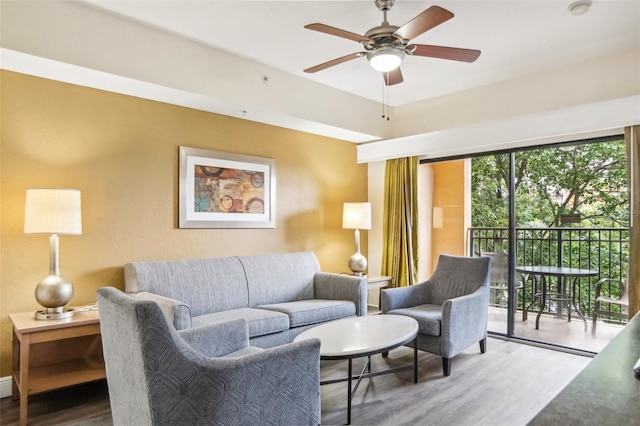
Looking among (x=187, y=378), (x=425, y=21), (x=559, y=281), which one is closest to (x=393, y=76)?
(x=425, y=21)

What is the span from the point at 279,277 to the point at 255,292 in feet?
1.05

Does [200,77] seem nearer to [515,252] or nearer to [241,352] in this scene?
[241,352]

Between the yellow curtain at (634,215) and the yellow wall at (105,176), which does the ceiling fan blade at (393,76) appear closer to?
the yellow wall at (105,176)

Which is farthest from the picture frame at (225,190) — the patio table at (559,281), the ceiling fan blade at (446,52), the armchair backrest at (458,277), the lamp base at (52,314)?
the patio table at (559,281)

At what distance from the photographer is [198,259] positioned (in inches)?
145

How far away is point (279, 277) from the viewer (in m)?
3.99

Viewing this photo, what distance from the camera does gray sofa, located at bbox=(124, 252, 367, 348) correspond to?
10.4ft

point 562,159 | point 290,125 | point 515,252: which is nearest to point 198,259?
point 290,125

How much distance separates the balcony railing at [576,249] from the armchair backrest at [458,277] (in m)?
0.67

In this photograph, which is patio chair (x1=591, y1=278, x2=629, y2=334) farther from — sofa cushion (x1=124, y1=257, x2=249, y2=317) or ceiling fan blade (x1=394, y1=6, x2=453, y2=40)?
sofa cushion (x1=124, y1=257, x2=249, y2=317)

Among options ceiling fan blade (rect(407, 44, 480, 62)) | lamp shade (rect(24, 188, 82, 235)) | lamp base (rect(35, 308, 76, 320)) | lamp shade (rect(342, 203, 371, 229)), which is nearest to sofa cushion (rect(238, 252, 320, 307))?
lamp shade (rect(342, 203, 371, 229))

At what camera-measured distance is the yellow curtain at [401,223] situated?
4.90m

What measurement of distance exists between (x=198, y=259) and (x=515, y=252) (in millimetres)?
3179

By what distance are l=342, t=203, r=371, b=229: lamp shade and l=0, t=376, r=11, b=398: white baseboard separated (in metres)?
3.28
